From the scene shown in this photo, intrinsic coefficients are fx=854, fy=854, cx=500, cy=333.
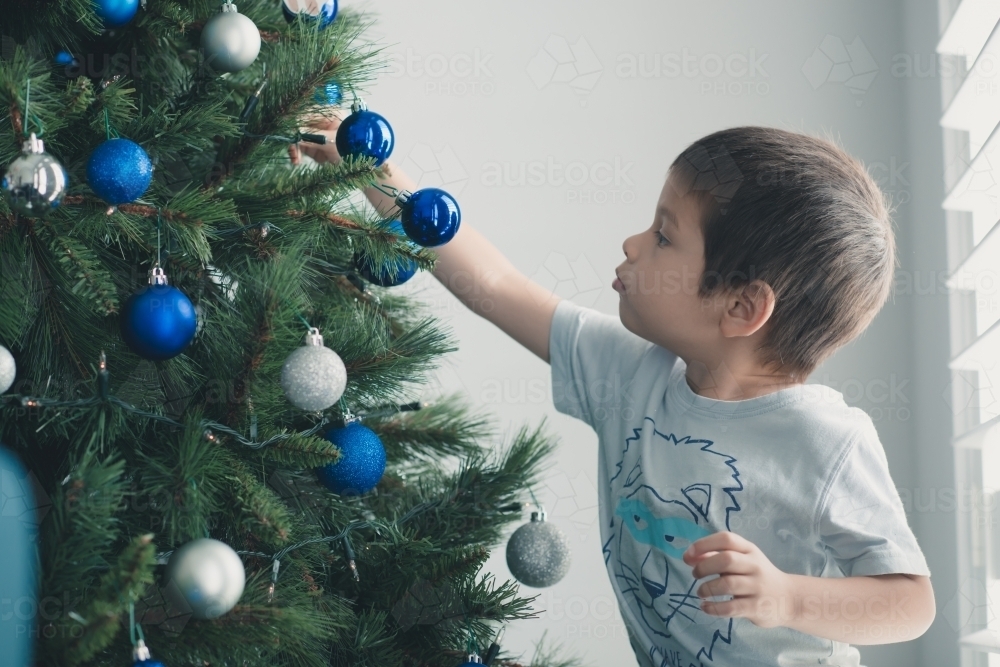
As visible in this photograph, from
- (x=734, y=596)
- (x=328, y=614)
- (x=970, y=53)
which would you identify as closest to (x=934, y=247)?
(x=970, y=53)

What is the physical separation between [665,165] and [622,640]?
0.75 meters

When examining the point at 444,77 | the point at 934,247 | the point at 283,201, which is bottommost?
the point at 283,201

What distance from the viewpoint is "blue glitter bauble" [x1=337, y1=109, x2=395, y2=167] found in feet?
2.29

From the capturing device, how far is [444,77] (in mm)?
1342

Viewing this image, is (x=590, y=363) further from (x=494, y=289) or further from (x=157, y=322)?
(x=157, y=322)

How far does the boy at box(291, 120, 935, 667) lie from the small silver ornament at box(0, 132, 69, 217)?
30cm

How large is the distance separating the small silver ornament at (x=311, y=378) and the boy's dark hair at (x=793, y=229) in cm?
42

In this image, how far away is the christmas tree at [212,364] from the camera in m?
0.51

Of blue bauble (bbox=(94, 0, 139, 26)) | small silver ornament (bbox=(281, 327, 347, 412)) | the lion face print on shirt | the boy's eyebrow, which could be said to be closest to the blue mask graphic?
the lion face print on shirt

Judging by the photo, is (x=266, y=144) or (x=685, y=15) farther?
(x=685, y=15)

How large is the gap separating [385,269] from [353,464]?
0.17 meters

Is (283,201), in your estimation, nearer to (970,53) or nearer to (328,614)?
(328,614)

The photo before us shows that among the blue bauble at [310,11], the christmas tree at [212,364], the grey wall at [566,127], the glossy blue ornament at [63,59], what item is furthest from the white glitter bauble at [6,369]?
the grey wall at [566,127]

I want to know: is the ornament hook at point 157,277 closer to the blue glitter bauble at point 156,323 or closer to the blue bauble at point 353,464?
the blue glitter bauble at point 156,323
